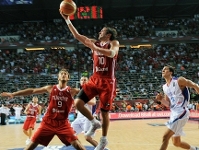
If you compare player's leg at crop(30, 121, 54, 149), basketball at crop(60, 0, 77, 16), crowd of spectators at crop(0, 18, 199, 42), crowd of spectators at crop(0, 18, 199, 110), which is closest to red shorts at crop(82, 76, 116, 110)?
player's leg at crop(30, 121, 54, 149)

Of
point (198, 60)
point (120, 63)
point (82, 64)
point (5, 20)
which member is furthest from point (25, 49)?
point (198, 60)

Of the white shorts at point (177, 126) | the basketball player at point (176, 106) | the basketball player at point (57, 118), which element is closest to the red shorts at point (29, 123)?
the basketball player at point (57, 118)

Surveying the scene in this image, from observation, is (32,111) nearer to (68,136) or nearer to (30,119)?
(30,119)

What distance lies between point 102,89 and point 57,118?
106 cm

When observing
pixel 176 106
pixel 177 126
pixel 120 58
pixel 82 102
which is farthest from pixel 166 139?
pixel 120 58

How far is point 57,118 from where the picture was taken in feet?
18.4

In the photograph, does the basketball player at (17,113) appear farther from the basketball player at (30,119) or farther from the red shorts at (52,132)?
the red shorts at (52,132)

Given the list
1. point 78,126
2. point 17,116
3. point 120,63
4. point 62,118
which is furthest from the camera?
point 120,63

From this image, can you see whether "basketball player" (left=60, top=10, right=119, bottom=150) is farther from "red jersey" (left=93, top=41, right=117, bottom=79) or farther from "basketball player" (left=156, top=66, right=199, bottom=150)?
"basketball player" (left=156, top=66, right=199, bottom=150)

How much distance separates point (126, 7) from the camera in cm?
3334

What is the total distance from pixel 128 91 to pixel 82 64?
6.76 meters

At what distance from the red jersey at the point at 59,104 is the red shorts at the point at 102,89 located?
0.47 meters

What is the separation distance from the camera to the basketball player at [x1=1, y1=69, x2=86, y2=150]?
5.49 meters

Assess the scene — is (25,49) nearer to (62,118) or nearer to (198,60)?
(198,60)
